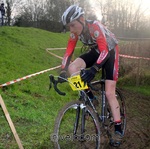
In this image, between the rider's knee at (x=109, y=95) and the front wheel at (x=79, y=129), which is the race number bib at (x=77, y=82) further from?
the rider's knee at (x=109, y=95)

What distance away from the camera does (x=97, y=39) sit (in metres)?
3.73

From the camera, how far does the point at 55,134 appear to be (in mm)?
3404

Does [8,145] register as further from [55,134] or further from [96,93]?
[96,93]

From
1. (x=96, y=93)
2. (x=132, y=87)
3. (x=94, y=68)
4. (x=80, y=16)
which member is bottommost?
(x=132, y=87)

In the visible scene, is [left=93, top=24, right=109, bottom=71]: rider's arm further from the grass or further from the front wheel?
the grass

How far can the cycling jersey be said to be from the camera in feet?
Answer: 12.0

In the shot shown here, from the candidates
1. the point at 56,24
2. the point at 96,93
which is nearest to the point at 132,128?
the point at 96,93

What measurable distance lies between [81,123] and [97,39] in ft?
4.02

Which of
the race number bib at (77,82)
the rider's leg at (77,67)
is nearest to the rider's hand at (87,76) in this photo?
the race number bib at (77,82)

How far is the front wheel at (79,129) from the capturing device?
3.58 metres

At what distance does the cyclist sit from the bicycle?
0.56 ft

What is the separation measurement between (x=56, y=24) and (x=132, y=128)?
40.6 meters

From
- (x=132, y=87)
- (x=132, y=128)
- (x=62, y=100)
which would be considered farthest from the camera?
(x=132, y=87)

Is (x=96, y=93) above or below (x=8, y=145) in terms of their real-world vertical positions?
above
